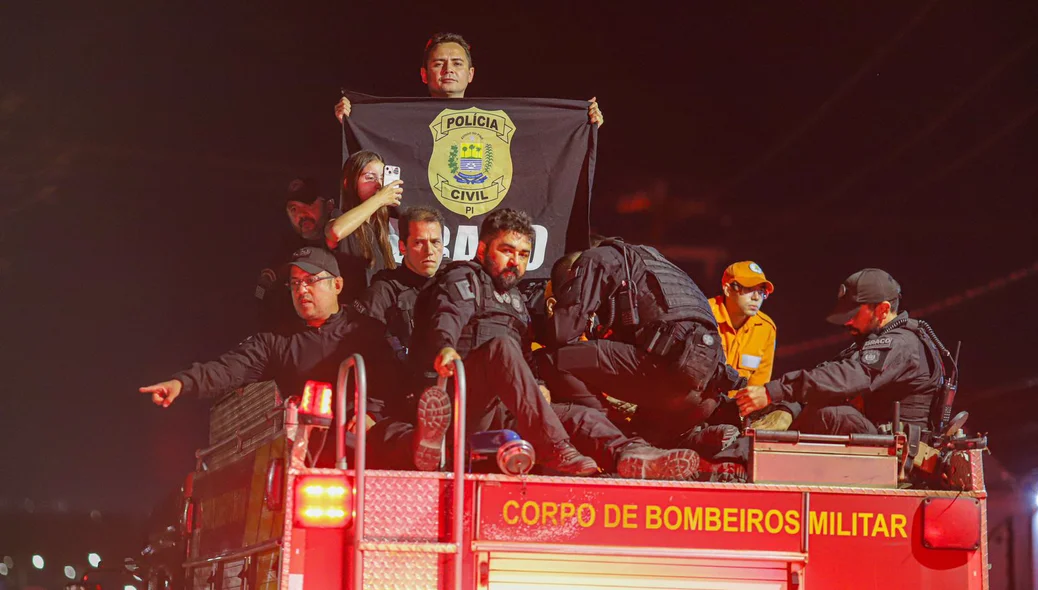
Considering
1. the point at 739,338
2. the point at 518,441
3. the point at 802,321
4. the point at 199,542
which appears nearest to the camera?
the point at 518,441

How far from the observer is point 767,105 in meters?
13.6

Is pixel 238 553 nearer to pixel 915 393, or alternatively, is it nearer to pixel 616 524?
pixel 616 524

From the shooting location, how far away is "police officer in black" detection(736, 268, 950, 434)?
5.96 metres

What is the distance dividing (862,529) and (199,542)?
159 inches

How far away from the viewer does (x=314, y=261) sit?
22.4ft

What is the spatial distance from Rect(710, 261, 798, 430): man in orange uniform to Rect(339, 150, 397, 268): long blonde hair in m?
2.23

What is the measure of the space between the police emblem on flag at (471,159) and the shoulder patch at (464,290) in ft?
7.68

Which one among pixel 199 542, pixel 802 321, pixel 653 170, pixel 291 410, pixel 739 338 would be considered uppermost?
pixel 653 170

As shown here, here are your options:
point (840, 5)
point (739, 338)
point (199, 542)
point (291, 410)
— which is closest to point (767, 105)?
point (840, 5)

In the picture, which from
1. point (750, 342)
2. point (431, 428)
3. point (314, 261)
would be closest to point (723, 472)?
point (431, 428)

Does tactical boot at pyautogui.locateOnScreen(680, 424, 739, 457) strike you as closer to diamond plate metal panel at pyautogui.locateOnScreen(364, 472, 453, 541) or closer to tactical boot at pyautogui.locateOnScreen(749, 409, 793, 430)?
tactical boot at pyautogui.locateOnScreen(749, 409, 793, 430)

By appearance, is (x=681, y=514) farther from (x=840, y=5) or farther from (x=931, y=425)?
(x=840, y=5)

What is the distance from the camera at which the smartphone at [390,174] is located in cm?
799

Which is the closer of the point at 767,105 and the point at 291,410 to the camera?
the point at 291,410
